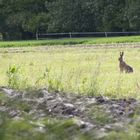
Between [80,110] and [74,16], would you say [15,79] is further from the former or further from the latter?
[74,16]

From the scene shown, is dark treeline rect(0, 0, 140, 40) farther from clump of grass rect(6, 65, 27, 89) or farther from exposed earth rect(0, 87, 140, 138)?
exposed earth rect(0, 87, 140, 138)

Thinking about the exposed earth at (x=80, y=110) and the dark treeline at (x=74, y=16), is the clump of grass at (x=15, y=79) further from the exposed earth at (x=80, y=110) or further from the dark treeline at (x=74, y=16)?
the dark treeline at (x=74, y=16)

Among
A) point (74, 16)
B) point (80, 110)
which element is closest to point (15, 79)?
point (80, 110)

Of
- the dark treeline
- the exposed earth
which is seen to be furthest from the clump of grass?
the dark treeline

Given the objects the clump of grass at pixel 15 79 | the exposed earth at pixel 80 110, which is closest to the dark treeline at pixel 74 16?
the clump of grass at pixel 15 79

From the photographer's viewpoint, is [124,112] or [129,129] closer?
[129,129]

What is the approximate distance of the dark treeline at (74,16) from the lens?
68.4 metres

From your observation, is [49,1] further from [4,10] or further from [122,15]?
[122,15]

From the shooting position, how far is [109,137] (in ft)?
16.2

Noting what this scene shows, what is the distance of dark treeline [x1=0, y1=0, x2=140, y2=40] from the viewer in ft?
224

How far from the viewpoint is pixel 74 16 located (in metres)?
71.2

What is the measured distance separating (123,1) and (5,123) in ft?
220

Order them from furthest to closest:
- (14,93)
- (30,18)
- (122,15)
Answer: (30,18)
(122,15)
(14,93)

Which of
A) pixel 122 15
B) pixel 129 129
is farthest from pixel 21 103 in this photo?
pixel 122 15
